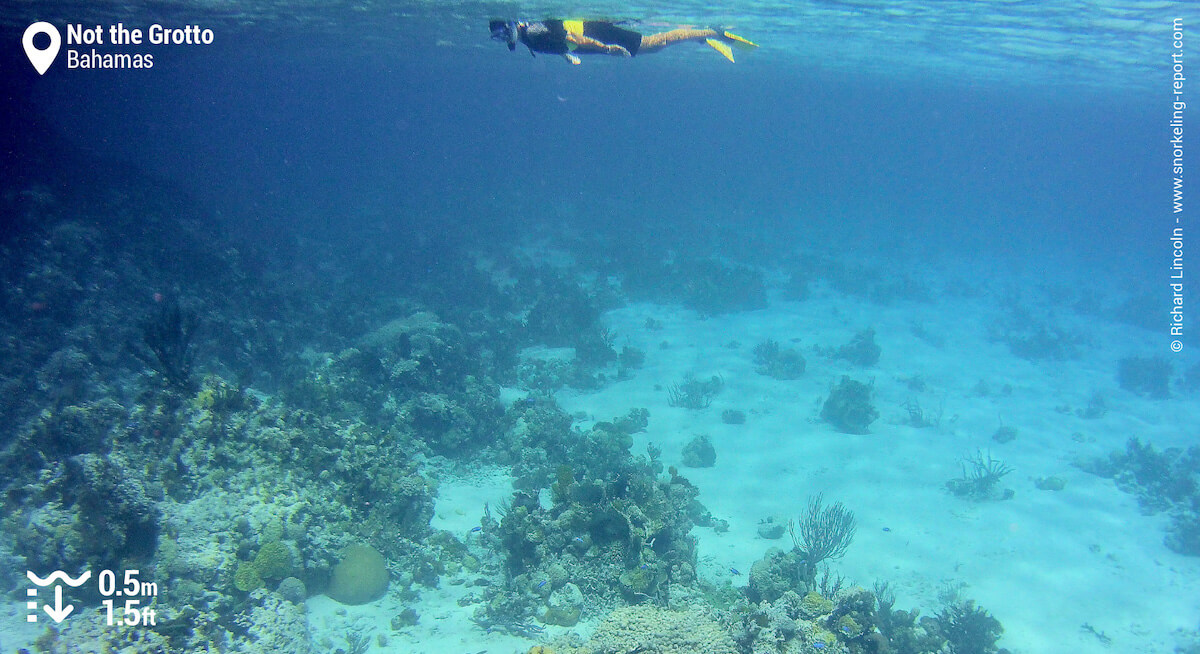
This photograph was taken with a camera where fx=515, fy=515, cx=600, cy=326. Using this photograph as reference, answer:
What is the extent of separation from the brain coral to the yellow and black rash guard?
16.6 feet

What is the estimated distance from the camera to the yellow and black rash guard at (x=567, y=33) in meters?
3.10

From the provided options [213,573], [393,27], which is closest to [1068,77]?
[393,27]

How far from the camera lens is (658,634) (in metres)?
4.98

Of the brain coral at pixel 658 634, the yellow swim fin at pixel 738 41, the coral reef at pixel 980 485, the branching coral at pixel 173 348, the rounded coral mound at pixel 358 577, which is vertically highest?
the yellow swim fin at pixel 738 41

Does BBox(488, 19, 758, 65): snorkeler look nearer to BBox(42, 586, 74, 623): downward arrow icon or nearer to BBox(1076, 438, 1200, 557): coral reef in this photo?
BBox(42, 586, 74, 623): downward arrow icon

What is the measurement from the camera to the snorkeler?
310 centimetres

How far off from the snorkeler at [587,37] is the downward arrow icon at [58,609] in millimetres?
7610

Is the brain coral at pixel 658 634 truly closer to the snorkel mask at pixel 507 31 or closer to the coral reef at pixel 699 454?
the snorkel mask at pixel 507 31

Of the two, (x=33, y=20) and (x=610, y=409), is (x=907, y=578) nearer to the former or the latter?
(x=610, y=409)

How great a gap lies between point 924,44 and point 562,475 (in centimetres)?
3038

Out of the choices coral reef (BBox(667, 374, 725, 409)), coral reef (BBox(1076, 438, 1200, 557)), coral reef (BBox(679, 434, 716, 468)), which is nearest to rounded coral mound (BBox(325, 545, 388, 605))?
coral reef (BBox(679, 434, 716, 468))

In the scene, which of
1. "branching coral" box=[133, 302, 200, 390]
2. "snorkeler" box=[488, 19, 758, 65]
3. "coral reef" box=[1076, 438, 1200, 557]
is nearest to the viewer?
"snorkeler" box=[488, 19, 758, 65]

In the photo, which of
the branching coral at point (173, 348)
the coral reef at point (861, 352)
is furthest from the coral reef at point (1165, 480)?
the branching coral at point (173, 348)

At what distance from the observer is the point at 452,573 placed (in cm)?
770
